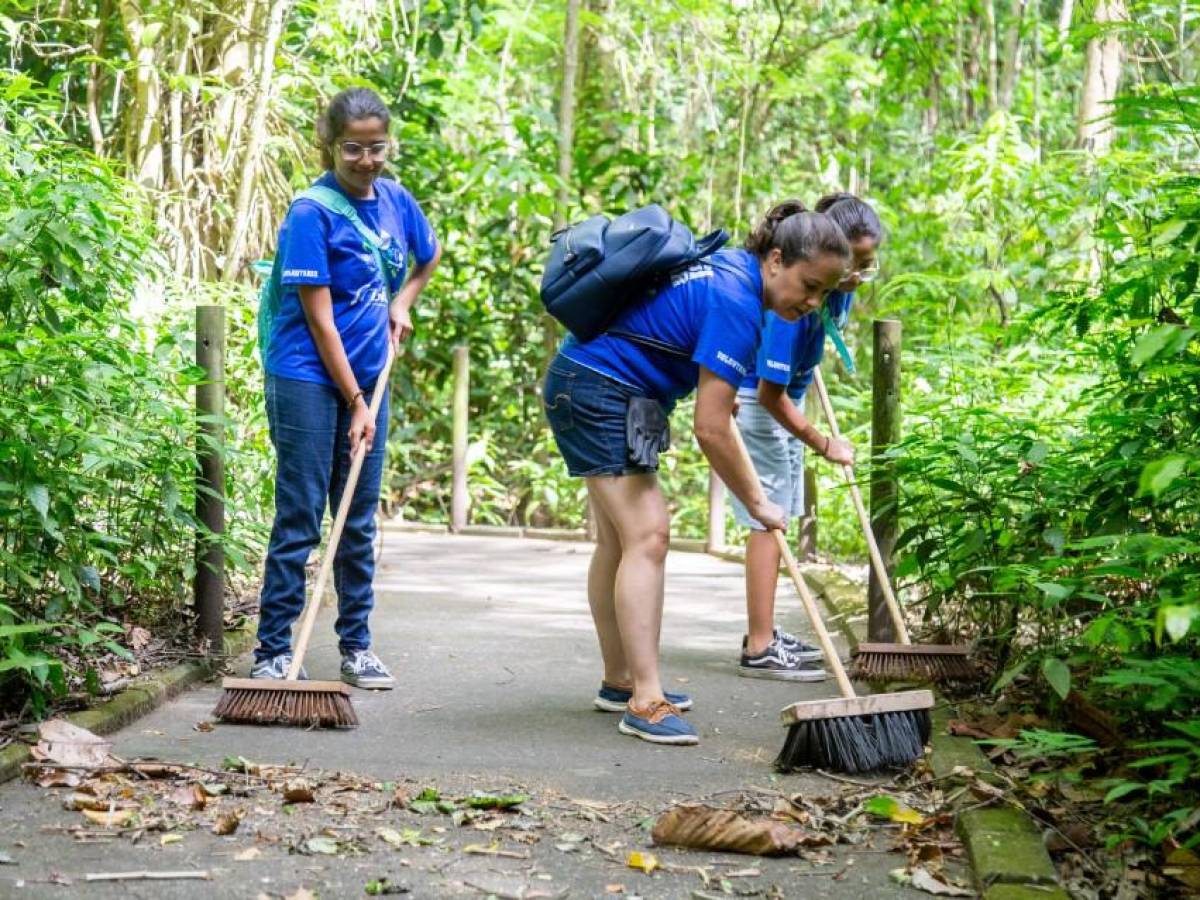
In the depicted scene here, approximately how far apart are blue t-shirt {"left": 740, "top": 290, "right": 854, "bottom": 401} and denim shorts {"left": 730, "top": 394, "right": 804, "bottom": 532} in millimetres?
122

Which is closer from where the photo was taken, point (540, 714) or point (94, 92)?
point (540, 714)

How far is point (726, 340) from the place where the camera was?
452cm

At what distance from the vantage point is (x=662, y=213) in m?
4.75

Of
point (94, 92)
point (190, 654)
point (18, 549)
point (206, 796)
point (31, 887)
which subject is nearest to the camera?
point (31, 887)

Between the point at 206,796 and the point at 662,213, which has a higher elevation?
the point at 662,213

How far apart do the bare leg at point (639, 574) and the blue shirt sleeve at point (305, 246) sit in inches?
48.4

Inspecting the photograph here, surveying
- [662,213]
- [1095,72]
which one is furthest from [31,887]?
[1095,72]

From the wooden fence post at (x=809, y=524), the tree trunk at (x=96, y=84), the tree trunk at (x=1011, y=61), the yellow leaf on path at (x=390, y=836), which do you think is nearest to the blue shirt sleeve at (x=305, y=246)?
the yellow leaf on path at (x=390, y=836)

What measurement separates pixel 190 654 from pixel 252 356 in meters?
2.56

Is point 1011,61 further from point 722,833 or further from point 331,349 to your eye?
point 722,833

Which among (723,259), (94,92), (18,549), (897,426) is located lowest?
(18,549)

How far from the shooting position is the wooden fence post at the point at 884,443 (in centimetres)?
614

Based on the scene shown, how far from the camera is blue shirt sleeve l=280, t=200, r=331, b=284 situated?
16.8 feet

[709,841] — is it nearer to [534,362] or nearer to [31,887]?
[31,887]
